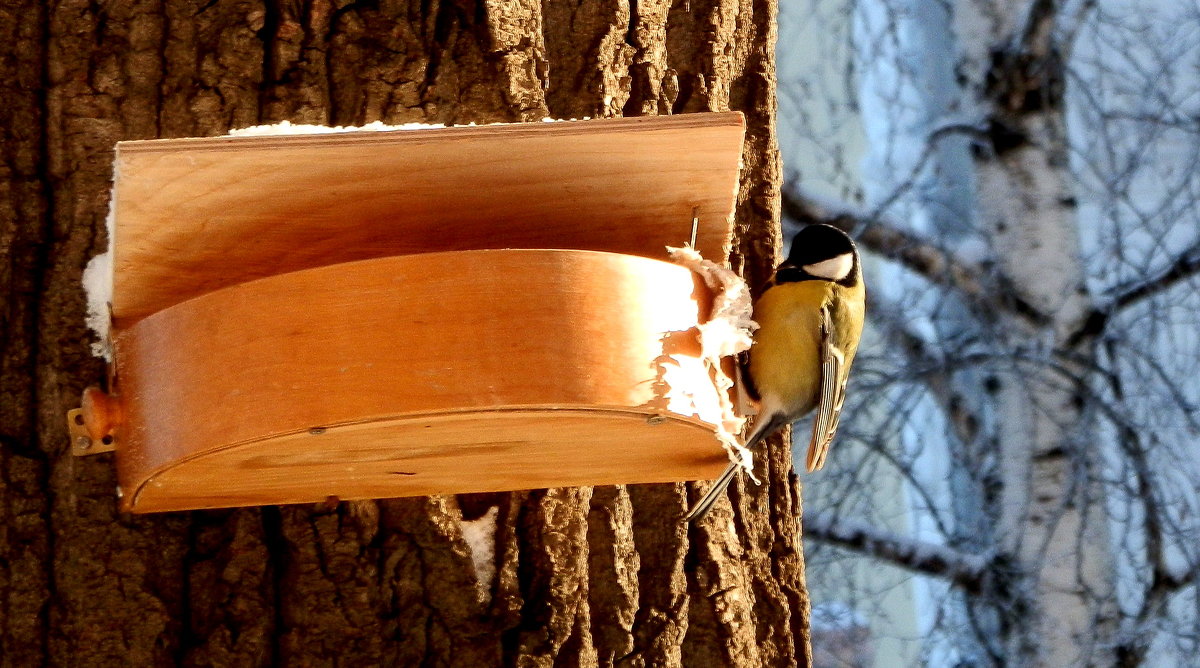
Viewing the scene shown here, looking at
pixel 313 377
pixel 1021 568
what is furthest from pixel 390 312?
pixel 1021 568

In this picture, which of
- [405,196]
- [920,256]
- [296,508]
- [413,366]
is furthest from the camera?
[920,256]

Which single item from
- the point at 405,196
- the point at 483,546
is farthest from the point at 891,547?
the point at 405,196

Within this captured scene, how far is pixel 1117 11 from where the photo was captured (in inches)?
182

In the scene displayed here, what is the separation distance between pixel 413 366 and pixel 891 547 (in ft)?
11.2

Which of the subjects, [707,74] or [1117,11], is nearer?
[707,74]

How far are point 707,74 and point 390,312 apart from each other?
98cm

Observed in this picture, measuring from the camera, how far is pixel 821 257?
2.25 meters

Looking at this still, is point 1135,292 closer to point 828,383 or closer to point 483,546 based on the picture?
point 828,383

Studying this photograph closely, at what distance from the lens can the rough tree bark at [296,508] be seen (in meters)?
1.58

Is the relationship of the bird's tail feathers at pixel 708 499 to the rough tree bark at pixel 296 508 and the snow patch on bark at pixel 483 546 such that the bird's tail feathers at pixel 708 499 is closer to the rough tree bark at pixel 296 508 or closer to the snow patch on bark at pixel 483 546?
the rough tree bark at pixel 296 508

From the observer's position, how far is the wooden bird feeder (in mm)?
1221

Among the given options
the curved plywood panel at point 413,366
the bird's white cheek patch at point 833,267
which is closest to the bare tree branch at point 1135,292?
the bird's white cheek patch at point 833,267

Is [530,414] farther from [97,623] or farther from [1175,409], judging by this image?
[1175,409]

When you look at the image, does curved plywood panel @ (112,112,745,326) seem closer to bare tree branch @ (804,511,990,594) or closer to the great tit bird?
the great tit bird
